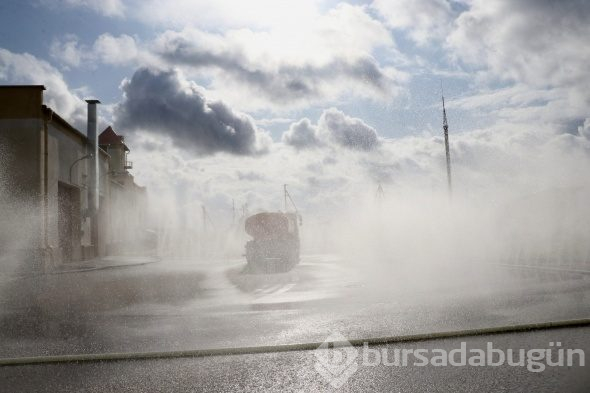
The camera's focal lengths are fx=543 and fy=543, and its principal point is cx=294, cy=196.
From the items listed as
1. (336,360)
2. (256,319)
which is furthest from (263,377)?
(256,319)

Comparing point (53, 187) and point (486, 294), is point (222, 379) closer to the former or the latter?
point (486, 294)

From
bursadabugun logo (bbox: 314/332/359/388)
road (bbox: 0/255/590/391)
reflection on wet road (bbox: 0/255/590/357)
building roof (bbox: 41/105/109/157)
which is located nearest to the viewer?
bursadabugun logo (bbox: 314/332/359/388)

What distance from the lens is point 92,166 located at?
38625mm

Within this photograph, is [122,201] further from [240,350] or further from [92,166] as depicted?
[240,350]

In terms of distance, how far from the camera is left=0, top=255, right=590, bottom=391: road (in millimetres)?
5605

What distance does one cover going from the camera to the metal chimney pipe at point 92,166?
38.4 m

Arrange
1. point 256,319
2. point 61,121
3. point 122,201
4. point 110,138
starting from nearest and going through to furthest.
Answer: point 256,319 < point 61,121 < point 122,201 < point 110,138

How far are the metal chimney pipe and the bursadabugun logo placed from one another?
113 ft

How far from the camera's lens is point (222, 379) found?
214 inches

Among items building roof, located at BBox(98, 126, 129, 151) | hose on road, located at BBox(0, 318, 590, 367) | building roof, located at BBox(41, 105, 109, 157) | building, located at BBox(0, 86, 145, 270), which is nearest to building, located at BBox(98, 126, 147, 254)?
building roof, located at BBox(98, 126, 129, 151)

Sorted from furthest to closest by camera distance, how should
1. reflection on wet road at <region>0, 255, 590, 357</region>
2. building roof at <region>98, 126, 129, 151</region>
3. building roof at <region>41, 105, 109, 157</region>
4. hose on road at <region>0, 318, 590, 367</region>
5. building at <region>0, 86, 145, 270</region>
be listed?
building roof at <region>98, 126, 129, 151</region> < building roof at <region>41, 105, 109, 157</region> < building at <region>0, 86, 145, 270</region> < reflection on wet road at <region>0, 255, 590, 357</region> < hose on road at <region>0, 318, 590, 367</region>

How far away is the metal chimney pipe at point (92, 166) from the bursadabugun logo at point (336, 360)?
34.4 m

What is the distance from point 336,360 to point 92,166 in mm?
35985

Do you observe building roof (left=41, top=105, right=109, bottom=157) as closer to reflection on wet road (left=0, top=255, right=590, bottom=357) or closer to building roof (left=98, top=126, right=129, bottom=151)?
reflection on wet road (left=0, top=255, right=590, bottom=357)
